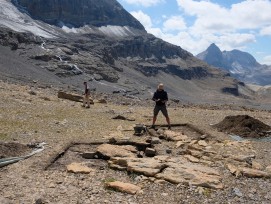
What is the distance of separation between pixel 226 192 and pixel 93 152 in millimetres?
5355

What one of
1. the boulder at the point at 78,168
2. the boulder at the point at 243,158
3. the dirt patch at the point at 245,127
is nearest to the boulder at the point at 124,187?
the boulder at the point at 78,168

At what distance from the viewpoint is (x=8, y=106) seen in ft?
93.5

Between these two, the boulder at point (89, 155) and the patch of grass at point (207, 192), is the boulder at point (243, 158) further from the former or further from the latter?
the boulder at point (89, 155)

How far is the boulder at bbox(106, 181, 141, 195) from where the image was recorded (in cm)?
1123

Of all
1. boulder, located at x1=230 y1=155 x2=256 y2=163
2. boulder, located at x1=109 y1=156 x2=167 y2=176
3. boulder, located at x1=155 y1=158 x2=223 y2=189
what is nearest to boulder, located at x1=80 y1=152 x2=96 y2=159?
boulder, located at x1=109 y1=156 x2=167 y2=176

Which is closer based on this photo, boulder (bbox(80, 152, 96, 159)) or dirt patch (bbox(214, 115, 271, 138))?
boulder (bbox(80, 152, 96, 159))

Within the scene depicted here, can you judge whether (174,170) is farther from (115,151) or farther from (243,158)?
(243,158)

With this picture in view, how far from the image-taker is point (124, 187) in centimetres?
1133

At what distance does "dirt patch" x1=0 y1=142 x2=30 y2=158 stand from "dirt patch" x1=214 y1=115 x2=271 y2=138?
13.5m

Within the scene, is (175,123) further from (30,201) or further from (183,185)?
(30,201)

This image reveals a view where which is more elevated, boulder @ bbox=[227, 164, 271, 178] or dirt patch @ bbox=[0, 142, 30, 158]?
boulder @ bbox=[227, 164, 271, 178]

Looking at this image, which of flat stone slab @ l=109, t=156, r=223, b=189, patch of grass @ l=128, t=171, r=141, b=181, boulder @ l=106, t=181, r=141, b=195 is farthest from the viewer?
patch of grass @ l=128, t=171, r=141, b=181

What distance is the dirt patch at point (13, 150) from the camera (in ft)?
47.0

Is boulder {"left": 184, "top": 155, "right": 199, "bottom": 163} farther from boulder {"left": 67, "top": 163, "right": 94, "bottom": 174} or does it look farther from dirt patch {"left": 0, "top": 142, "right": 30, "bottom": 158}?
dirt patch {"left": 0, "top": 142, "right": 30, "bottom": 158}
